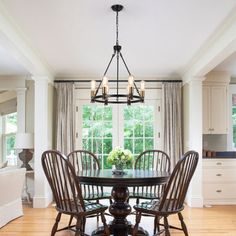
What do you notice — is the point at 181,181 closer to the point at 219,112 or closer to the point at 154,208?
the point at 154,208

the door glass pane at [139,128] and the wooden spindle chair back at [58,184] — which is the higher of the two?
the door glass pane at [139,128]

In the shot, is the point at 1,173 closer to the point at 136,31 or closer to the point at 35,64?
the point at 35,64

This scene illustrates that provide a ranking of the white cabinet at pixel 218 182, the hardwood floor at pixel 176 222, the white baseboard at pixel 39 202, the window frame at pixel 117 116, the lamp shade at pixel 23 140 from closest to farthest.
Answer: the hardwood floor at pixel 176 222
the white baseboard at pixel 39 202
the white cabinet at pixel 218 182
the lamp shade at pixel 23 140
the window frame at pixel 117 116

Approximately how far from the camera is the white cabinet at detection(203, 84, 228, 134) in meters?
5.80

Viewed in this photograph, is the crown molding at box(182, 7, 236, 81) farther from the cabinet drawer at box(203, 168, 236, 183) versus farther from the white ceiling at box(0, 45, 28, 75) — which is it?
the white ceiling at box(0, 45, 28, 75)

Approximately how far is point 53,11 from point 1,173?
2.18 metres

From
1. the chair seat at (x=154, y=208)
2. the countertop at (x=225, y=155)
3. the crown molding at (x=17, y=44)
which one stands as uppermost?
the crown molding at (x=17, y=44)

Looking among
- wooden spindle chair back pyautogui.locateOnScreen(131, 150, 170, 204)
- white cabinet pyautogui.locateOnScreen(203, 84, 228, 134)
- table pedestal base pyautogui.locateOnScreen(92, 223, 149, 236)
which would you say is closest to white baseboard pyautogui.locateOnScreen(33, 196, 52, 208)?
wooden spindle chair back pyautogui.locateOnScreen(131, 150, 170, 204)

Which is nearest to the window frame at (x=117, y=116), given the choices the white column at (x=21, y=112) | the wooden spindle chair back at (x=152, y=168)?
the white column at (x=21, y=112)

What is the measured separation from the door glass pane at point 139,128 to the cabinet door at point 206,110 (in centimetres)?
101

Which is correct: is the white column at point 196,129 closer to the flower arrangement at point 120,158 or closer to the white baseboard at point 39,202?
the flower arrangement at point 120,158

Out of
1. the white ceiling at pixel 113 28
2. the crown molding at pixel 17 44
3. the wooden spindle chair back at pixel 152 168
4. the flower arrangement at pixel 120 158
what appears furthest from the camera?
the wooden spindle chair back at pixel 152 168

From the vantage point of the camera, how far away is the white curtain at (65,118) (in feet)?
19.6

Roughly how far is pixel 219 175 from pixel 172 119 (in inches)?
51.8
